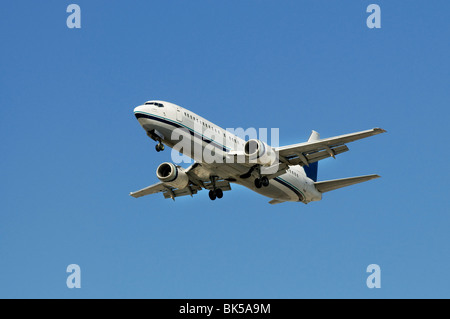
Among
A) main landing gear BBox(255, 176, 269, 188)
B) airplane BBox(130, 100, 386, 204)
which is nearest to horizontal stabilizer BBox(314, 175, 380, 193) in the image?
airplane BBox(130, 100, 386, 204)

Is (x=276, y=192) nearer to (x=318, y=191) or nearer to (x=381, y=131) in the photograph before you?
(x=318, y=191)

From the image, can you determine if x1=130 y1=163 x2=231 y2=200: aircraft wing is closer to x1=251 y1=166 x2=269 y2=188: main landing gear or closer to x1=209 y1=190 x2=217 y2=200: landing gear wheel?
x1=209 y1=190 x2=217 y2=200: landing gear wheel

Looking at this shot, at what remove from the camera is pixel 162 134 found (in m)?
46.9

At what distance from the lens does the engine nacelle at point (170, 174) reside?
172 feet

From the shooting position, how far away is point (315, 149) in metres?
49.7

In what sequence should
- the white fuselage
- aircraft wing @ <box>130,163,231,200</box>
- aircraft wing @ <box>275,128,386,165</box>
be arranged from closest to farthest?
the white fuselage, aircraft wing @ <box>275,128,386,165</box>, aircraft wing @ <box>130,163,231,200</box>

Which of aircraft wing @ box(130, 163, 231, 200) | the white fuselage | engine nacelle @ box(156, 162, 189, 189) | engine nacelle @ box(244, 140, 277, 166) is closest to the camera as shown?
the white fuselage

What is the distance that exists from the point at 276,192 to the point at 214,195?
4673 millimetres

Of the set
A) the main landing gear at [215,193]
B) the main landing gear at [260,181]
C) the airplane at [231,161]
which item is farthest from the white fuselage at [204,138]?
the main landing gear at [215,193]

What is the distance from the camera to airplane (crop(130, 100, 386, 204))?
4706 cm

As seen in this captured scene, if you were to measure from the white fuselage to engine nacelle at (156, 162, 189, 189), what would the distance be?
79.8 inches

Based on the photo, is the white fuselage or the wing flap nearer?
the white fuselage

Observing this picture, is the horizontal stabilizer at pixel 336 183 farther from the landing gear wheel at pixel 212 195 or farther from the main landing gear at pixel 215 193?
the landing gear wheel at pixel 212 195
